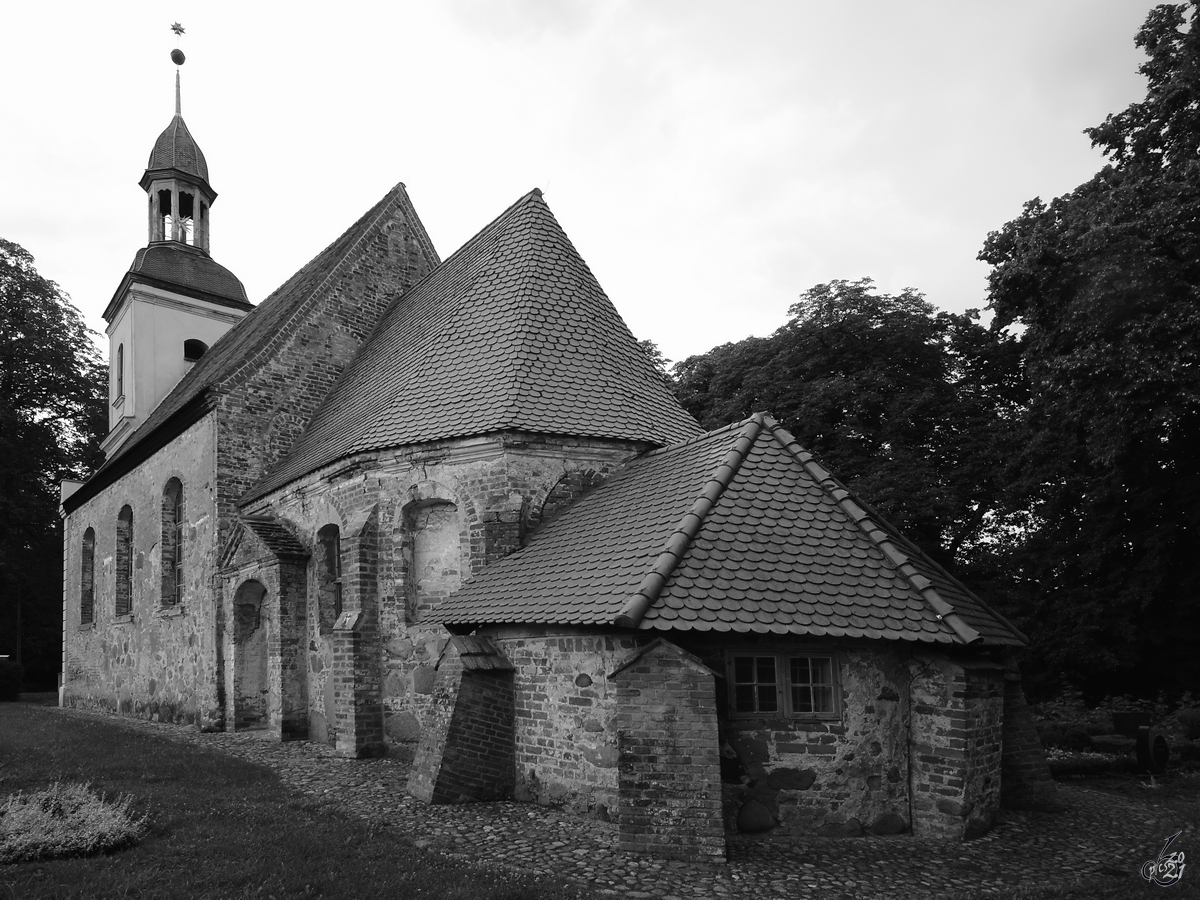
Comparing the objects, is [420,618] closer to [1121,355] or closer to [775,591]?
[775,591]

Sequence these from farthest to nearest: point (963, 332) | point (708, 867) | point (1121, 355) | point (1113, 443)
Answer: point (963, 332), point (1113, 443), point (1121, 355), point (708, 867)

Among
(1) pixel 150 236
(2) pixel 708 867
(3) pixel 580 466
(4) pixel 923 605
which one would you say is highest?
(1) pixel 150 236

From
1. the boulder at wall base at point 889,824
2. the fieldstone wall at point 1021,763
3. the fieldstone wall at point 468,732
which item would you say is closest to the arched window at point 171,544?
the fieldstone wall at point 468,732

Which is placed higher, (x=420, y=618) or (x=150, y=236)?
(x=150, y=236)

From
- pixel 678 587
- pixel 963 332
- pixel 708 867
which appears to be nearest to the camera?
pixel 708 867

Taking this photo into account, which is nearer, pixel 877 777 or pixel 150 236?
pixel 877 777

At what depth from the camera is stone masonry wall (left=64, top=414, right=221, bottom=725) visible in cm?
1688

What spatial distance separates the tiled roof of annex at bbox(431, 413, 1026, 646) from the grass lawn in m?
2.53

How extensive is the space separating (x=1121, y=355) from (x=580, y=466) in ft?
29.5

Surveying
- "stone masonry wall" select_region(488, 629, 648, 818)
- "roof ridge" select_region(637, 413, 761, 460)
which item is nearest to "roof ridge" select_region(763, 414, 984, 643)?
"roof ridge" select_region(637, 413, 761, 460)

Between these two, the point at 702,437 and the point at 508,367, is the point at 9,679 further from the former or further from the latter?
the point at 702,437

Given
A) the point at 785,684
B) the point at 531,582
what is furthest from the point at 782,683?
the point at 531,582

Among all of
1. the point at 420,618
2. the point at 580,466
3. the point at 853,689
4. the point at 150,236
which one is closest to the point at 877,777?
the point at 853,689

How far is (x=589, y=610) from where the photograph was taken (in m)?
8.77
